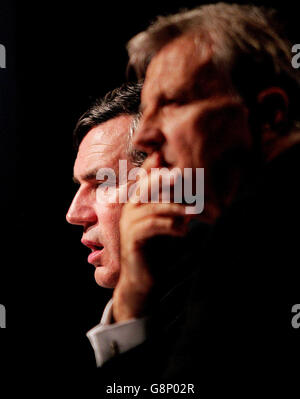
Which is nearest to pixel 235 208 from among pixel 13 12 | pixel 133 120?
pixel 133 120

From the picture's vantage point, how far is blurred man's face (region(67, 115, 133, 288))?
102 cm

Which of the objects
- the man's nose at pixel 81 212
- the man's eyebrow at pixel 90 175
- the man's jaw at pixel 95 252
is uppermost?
the man's eyebrow at pixel 90 175

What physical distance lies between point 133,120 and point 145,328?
51 cm

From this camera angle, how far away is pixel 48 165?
3.72 ft

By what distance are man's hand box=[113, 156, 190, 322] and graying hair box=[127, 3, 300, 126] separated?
260 millimetres

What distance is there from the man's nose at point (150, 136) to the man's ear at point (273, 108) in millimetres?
195

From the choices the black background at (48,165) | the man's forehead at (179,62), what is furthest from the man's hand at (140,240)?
the black background at (48,165)

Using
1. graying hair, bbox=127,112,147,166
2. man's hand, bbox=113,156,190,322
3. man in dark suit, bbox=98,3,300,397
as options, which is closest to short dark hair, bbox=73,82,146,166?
graying hair, bbox=127,112,147,166

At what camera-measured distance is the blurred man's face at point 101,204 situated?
3.33ft

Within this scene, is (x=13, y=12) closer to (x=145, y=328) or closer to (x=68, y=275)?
(x=68, y=275)

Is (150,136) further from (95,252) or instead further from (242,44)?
(95,252)

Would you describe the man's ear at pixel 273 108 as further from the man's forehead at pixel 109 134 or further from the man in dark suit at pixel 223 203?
the man's forehead at pixel 109 134

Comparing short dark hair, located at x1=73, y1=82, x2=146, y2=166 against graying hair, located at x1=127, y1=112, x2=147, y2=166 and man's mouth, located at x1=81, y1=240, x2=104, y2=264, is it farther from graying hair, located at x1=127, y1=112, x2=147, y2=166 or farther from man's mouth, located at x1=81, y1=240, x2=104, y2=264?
man's mouth, located at x1=81, y1=240, x2=104, y2=264
